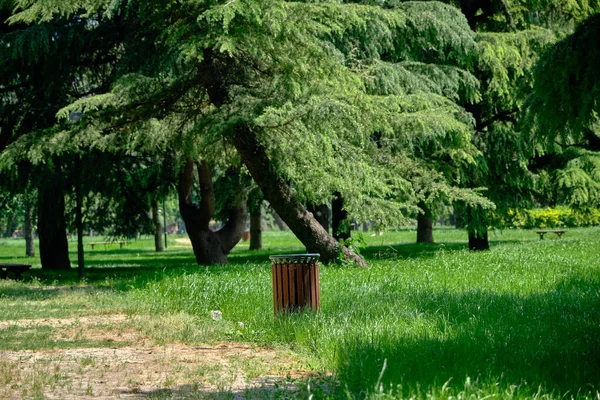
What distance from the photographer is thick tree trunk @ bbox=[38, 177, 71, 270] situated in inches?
752

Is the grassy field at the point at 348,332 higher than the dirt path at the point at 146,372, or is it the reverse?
the grassy field at the point at 348,332

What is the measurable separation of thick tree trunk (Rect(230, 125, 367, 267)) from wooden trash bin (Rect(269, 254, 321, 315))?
5.88 m

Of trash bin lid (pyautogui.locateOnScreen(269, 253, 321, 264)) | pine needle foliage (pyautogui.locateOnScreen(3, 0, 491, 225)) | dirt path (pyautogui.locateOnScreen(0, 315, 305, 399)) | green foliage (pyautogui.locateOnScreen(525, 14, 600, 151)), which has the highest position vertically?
pine needle foliage (pyautogui.locateOnScreen(3, 0, 491, 225))

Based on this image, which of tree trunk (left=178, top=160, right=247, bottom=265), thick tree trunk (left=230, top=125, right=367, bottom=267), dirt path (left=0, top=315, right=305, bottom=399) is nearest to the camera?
dirt path (left=0, top=315, right=305, bottom=399)

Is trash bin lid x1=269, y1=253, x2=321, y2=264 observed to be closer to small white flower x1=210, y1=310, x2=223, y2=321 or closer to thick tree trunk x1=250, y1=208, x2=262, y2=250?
small white flower x1=210, y1=310, x2=223, y2=321

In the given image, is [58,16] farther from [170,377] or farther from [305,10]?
[170,377]

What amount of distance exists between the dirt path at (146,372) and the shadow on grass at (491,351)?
0.73 m

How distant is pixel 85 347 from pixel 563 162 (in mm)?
16684

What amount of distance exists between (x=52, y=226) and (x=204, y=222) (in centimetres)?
381

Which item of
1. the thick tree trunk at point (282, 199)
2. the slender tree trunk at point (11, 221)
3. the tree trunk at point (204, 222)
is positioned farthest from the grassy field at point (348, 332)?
the slender tree trunk at point (11, 221)

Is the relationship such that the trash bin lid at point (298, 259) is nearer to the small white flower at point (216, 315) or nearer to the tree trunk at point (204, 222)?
the small white flower at point (216, 315)

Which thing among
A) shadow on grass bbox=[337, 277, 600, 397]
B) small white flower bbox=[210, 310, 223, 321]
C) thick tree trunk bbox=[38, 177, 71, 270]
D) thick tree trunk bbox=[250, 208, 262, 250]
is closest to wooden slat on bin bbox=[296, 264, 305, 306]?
shadow on grass bbox=[337, 277, 600, 397]

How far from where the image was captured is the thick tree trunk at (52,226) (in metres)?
19.1

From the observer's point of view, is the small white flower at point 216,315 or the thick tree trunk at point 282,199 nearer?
the small white flower at point 216,315
